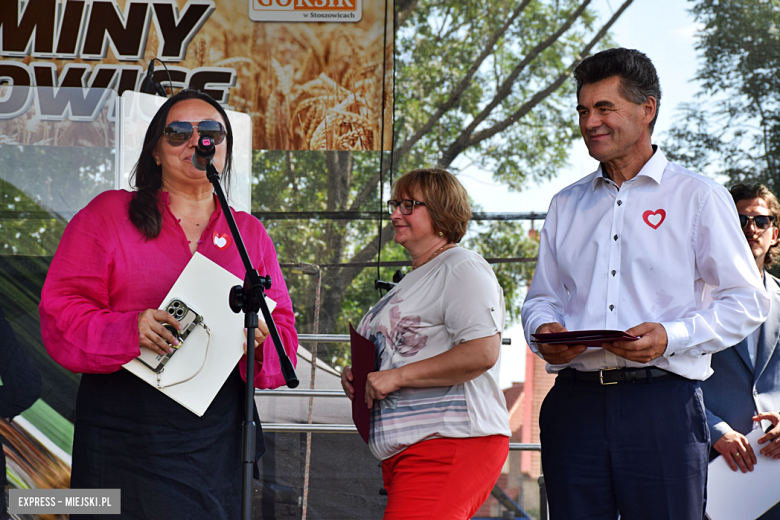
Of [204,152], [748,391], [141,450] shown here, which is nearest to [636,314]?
[748,391]

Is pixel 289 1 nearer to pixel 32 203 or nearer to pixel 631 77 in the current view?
pixel 32 203

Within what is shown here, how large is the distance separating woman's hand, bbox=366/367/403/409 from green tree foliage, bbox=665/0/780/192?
164 inches

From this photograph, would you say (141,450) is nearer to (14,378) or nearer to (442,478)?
(442,478)

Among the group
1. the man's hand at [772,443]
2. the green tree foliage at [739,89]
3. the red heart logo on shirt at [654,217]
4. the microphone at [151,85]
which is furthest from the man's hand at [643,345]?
the green tree foliage at [739,89]

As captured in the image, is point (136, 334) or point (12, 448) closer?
point (136, 334)

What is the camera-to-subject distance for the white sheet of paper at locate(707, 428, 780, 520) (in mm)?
2381

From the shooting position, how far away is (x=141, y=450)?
78.9 inches

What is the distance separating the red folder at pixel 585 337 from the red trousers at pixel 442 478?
460 mm

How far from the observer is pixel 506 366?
5.32m

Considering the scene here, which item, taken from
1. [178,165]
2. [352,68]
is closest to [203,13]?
[352,68]

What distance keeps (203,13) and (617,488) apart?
310 cm

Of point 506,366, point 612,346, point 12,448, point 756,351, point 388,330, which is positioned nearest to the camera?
point 612,346

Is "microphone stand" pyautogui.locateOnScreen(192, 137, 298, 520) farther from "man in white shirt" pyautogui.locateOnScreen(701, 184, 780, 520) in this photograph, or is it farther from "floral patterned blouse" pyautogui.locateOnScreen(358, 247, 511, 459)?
"man in white shirt" pyautogui.locateOnScreen(701, 184, 780, 520)

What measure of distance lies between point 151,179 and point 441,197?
0.89 m
